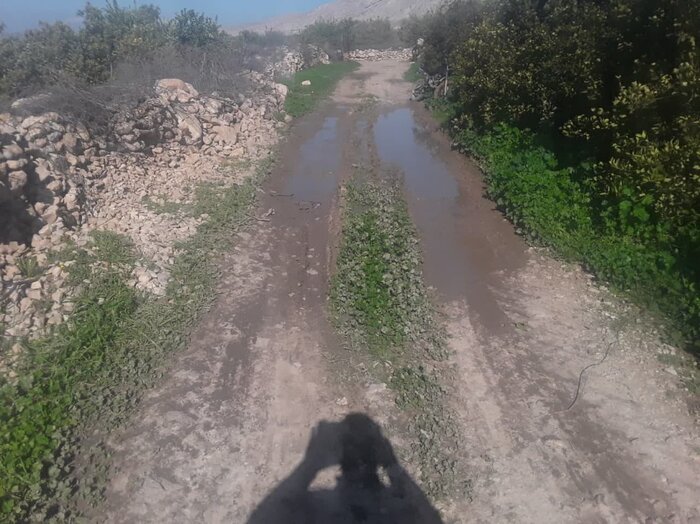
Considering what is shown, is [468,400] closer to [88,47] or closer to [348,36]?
[88,47]

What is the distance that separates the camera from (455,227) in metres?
9.40

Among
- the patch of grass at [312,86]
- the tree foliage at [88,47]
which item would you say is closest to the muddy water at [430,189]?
the patch of grass at [312,86]

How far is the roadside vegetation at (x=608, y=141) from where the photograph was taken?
22.5ft

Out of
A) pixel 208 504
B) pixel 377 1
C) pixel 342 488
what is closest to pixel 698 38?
pixel 342 488

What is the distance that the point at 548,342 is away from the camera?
245 inches

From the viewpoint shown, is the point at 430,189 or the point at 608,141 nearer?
the point at 608,141

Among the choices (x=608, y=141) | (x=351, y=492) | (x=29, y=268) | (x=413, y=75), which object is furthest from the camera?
(x=413, y=75)

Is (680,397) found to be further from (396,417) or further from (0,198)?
(0,198)

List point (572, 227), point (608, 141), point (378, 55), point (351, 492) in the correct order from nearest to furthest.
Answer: point (351, 492), point (572, 227), point (608, 141), point (378, 55)

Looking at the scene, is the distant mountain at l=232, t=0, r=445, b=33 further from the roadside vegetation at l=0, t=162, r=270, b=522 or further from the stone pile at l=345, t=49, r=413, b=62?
the roadside vegetation at l=0, t=162, r=270, b=522

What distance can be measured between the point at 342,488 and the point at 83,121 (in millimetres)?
9884

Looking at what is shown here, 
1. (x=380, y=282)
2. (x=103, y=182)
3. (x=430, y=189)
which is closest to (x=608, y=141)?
(x=430, y=189)

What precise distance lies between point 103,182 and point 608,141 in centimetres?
995

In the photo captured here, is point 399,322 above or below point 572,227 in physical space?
below
